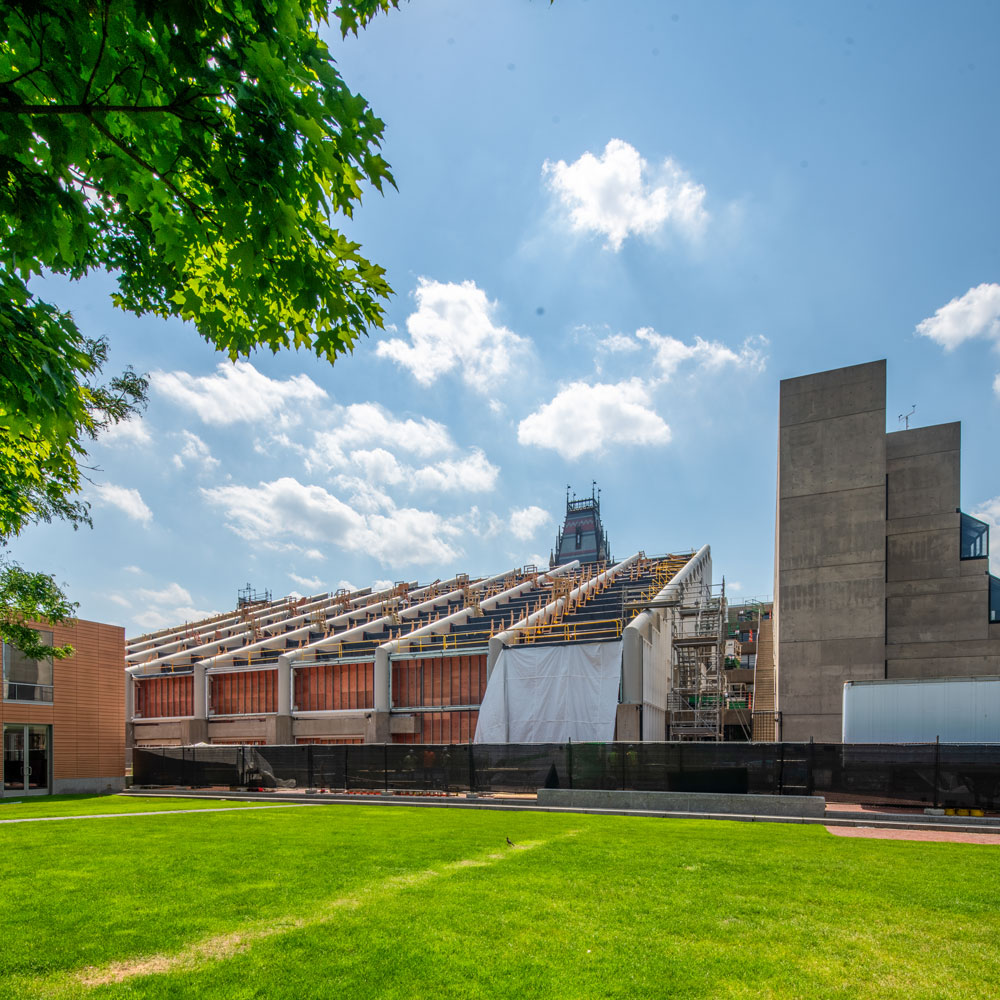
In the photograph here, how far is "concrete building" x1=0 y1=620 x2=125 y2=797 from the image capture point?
29.9 metres

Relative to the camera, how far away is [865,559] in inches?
1179

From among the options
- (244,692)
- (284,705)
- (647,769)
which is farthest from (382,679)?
(647,769)

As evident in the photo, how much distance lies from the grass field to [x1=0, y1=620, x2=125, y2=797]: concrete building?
20439 millimetres

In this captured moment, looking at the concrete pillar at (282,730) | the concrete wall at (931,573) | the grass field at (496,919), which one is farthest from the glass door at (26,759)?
the concrete wall at (931,573)

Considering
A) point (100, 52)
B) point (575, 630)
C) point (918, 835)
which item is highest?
point (100, 52)

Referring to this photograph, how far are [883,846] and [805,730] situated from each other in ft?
58.5

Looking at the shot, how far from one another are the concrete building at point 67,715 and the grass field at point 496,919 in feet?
67.1

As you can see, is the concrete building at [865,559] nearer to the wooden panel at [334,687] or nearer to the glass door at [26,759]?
the wooden panel at [334,687]

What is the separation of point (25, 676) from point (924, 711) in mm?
33725

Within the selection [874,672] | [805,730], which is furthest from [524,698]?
[874,672]

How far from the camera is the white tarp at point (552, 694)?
32812mm

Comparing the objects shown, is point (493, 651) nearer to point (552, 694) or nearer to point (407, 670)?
point (552, 694)

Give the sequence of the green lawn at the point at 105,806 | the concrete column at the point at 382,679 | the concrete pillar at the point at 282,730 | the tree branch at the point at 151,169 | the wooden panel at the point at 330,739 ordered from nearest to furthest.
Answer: the tree branch at the point at 151,169, the green lawn at the point at 105,806, the concrete column at the point at 382,679, the wooden panel at the point at 330,739, the concrete pillar at the point at 282,730

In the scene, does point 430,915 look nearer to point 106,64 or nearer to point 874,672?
point 106,64
